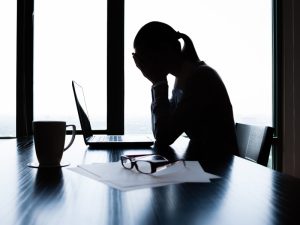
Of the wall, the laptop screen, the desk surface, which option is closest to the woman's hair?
the laptop screen

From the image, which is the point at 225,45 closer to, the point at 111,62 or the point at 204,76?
the point at 111,62

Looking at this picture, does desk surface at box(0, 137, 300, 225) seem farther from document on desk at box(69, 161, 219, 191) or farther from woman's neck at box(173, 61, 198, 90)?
woman's neck at box(173, 61, 198, 90)

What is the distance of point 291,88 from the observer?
8.52 feet

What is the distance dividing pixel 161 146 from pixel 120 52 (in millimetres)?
1291

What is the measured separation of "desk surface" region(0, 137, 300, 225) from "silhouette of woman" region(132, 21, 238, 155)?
27.1 inches

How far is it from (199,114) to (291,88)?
1.56 metres

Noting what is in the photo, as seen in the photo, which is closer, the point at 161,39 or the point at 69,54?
the point at 161,39

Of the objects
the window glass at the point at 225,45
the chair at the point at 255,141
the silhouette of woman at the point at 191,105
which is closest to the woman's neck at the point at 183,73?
the silhouette of woman at the point at 191,105

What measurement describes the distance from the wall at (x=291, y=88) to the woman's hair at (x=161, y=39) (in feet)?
4.28

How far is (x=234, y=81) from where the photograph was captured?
8.31ft

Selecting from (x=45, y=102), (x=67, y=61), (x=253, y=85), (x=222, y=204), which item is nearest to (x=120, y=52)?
(x=67, y=61)

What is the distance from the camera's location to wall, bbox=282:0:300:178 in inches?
102

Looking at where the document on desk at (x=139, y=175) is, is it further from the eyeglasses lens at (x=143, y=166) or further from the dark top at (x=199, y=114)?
the dark top at (x=199, y=114)

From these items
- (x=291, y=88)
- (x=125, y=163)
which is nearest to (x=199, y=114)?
(x=125, y=163)
